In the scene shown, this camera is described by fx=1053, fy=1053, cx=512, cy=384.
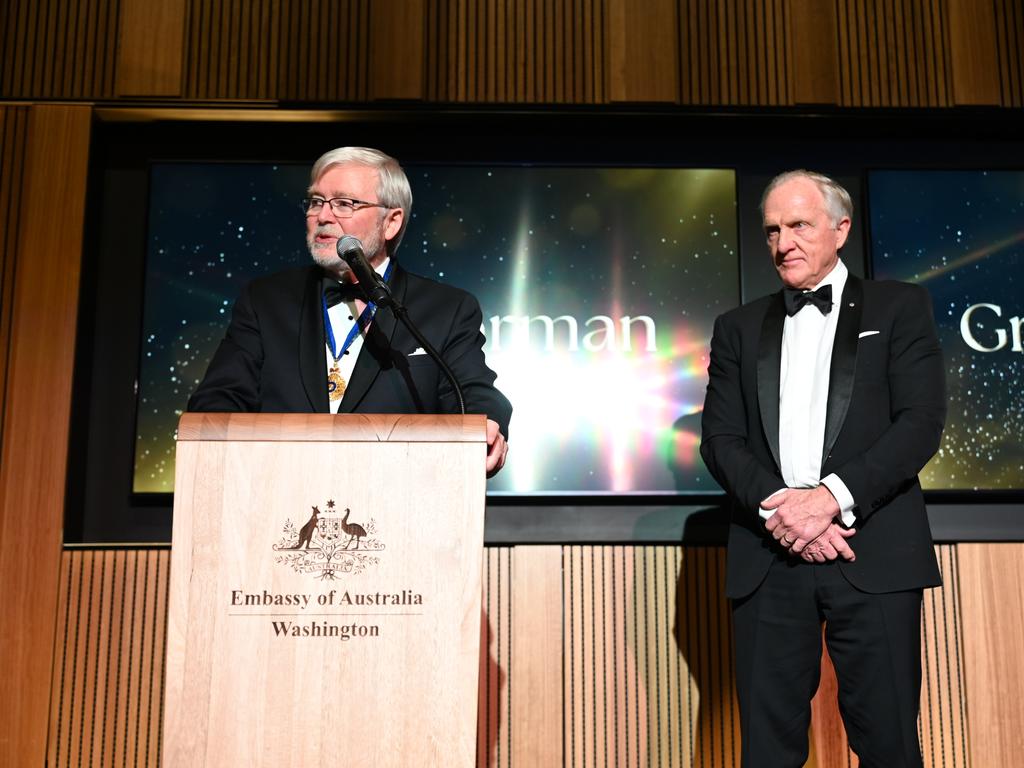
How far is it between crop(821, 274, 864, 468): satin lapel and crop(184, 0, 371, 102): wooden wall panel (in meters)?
1.93

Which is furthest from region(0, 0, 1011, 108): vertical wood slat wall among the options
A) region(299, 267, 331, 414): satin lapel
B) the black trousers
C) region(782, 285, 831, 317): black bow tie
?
the black trousers

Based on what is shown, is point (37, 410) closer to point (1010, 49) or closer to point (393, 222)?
point (393, 222)

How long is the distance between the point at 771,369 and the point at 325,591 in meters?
1.44

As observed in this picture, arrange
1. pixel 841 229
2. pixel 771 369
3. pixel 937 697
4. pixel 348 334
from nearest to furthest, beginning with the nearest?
1. pixel 348 334
2. pixel 771 369
3. pixel 841 229
4. pixel 937 697

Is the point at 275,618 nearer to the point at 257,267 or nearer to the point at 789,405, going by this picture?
the point at 789,405

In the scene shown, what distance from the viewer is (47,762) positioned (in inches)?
133

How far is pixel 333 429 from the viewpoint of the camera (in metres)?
1.77

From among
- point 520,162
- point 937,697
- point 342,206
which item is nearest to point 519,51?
point 520,162

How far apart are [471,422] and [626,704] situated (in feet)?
6.47

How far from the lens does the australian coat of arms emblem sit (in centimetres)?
172

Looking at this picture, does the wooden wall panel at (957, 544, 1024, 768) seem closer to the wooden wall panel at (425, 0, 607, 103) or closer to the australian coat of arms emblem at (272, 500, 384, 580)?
the wooden wall panel at (425, 0, 607, 103)

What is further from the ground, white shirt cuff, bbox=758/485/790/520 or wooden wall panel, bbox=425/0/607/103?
wooden wall panel, bbox=425/0/607/103

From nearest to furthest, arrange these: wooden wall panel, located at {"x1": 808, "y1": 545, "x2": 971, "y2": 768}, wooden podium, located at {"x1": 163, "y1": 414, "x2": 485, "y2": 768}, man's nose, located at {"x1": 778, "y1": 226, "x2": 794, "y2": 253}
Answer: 1. wooden podium, located at {"x1": 163, "y1": 414, "x2": 485, "y2": 768}
2. man's nose, located at {"x1": 778, "y1": 226, "x2": 794, "y2": 253}
3. wooden wall panel, located at {"x1": 808, "y1": 545, "x2": 971, "y2": 768}

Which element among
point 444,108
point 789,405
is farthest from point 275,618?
point 444,108
